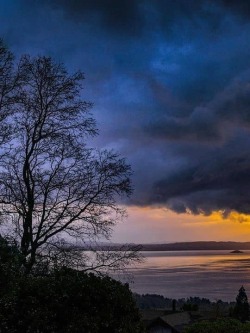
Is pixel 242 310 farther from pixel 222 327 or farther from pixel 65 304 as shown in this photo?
pixel 65 304

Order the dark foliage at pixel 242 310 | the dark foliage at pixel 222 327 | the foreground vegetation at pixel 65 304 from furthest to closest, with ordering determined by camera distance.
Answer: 1. the dark foliage at pixel 242 310
2. the dark foliage at pixel 222 327
3. the foreground vegetation at pixel 65 304

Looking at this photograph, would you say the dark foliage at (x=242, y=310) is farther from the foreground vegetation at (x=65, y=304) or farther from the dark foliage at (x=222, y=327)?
the foreground vegetation at (x=65, y=304)

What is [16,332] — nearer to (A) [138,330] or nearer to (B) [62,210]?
(A) [138,330]

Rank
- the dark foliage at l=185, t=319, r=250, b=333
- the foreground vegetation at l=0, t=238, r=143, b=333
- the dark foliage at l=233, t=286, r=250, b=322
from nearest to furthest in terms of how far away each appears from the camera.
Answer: the foreground vegetation at l=0, t=238, r=143, b=333 → the dark foliage at l=185, t=319, r=250, b=333 → the dark foliage at l=233, t=286, r=250, b=322

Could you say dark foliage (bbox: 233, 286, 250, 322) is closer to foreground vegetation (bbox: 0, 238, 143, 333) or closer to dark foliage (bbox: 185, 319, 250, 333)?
dark foliage (bbox: 185, 319, 250, 333)

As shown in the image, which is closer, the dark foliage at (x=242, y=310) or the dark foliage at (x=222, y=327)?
the dark foliage at (x=222, y=327)

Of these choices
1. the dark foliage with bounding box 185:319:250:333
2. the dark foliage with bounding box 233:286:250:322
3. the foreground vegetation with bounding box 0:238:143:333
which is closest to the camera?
the foreground vegetation with bounding box 0:238:143:333

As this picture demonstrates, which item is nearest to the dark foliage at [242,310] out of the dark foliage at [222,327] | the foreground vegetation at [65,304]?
the dark foliage at [222,327]

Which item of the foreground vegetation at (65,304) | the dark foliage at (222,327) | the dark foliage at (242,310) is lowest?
the dark foliage at (242,310)

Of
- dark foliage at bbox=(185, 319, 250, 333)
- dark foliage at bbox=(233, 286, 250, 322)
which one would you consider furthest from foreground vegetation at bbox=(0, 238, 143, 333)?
dark foliage at bbox=(233, 286, 250, 322)

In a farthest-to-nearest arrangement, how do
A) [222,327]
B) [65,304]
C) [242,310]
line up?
[242,310], [222,327], [65,304]

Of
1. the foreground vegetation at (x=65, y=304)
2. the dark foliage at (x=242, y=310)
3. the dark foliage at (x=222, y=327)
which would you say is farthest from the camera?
the dark foliage at (x=242, y=310)

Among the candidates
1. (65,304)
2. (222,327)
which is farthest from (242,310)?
(65,304)

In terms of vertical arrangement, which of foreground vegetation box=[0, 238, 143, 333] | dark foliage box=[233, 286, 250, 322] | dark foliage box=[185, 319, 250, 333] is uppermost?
foreground vegetation box=[0, 238, 143, 333]
